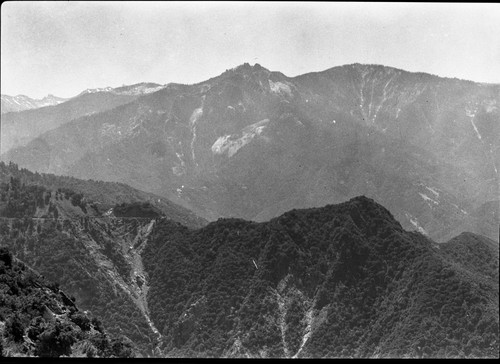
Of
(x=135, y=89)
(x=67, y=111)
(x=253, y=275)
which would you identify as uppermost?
(x=135, y=89)

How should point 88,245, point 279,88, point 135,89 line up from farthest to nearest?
1. point 135,89
2. point 279,88
3. point 88,245

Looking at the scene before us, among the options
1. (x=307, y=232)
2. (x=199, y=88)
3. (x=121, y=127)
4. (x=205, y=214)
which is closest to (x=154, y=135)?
(x=121, y=127)

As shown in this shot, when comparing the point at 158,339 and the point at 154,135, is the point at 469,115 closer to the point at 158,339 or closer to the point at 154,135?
the point at 154,135

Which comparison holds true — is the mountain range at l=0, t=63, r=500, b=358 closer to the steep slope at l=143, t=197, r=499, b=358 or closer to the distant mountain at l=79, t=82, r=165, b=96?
the steep slope at l=143, t=197, r=499, b=358

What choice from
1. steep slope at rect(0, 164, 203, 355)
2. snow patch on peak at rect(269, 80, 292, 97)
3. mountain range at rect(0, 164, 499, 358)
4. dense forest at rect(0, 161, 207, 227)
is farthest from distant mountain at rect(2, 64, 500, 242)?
steep slope at rect(0, 164, 203, 355)

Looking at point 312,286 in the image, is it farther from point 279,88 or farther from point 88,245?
point 279,88

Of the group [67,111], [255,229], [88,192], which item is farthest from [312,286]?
[67,111]
